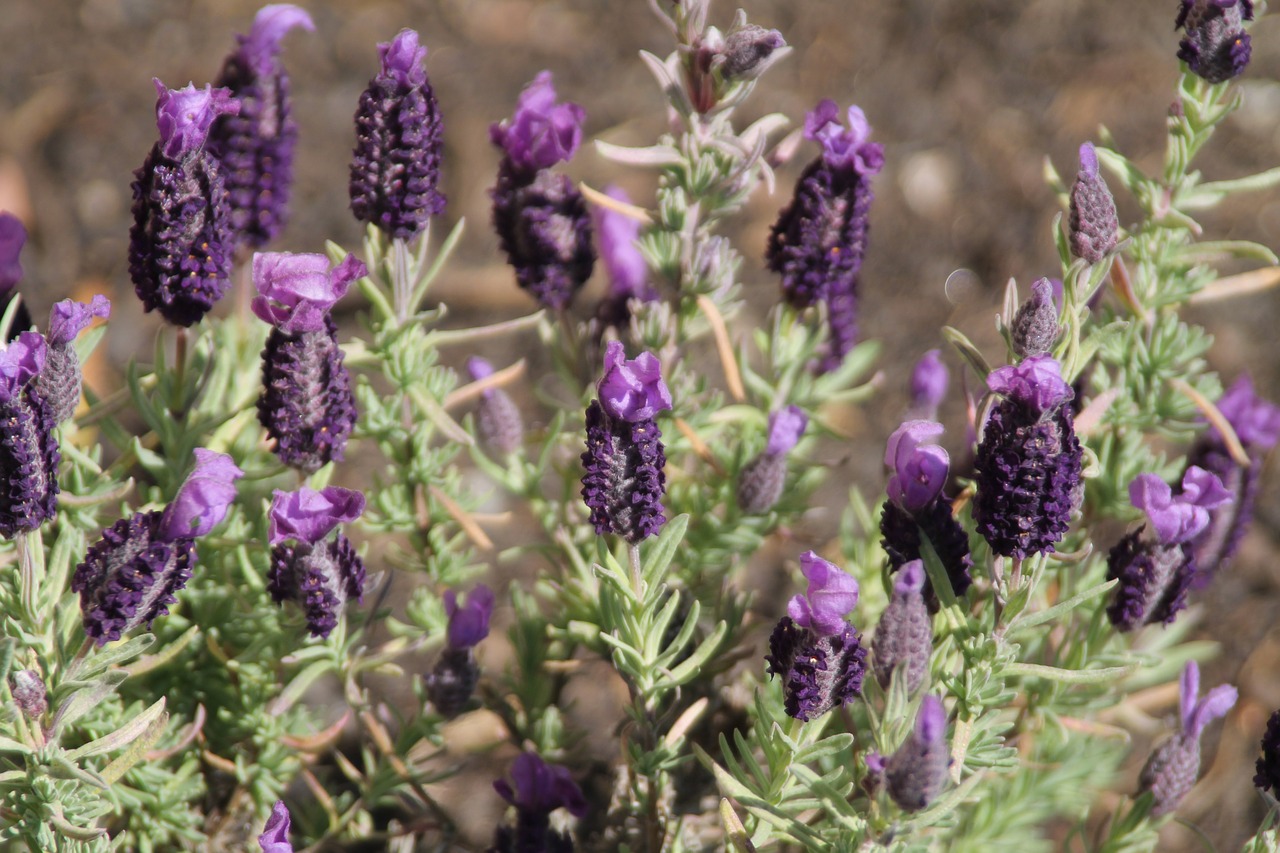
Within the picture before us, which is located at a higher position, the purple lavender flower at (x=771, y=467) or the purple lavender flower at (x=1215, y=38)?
the purple lavender flower at (x=1215, y=38)

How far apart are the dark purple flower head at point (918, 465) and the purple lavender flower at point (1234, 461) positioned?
0.75 m

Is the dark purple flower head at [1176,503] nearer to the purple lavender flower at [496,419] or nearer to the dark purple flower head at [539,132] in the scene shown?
the dark purple flower head at [539,132]

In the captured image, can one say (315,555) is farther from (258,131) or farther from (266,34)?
(266,34)

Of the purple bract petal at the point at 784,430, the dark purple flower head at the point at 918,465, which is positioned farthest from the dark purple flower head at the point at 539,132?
the dark purple flower head at the point at 918,465

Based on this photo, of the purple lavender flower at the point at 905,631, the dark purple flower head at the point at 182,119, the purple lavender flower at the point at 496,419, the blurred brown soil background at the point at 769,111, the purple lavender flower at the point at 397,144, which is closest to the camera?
the purple lavender flower at the point at 905,631

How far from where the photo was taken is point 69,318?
1.50m

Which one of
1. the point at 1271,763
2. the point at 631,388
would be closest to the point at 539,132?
the point at 631,388

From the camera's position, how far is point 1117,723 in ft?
8.38

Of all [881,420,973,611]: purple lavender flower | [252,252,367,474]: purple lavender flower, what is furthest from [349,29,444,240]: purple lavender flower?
[881,420,973,611]: purple lavender flower

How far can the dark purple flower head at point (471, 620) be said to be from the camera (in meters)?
1.92

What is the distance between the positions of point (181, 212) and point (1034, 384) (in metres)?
1.10

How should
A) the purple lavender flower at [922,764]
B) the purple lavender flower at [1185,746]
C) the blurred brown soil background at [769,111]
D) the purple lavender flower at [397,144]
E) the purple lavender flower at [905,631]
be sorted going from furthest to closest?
the blurred brown soil background at [769,111], the purple lavender flower at [1185,746], the purple lavender flower at [397,144], the purple lavender flower at [905,631], the purple lavender flower at [922,764]

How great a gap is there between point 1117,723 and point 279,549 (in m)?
1.81

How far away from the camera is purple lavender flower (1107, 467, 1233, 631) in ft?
5.42
